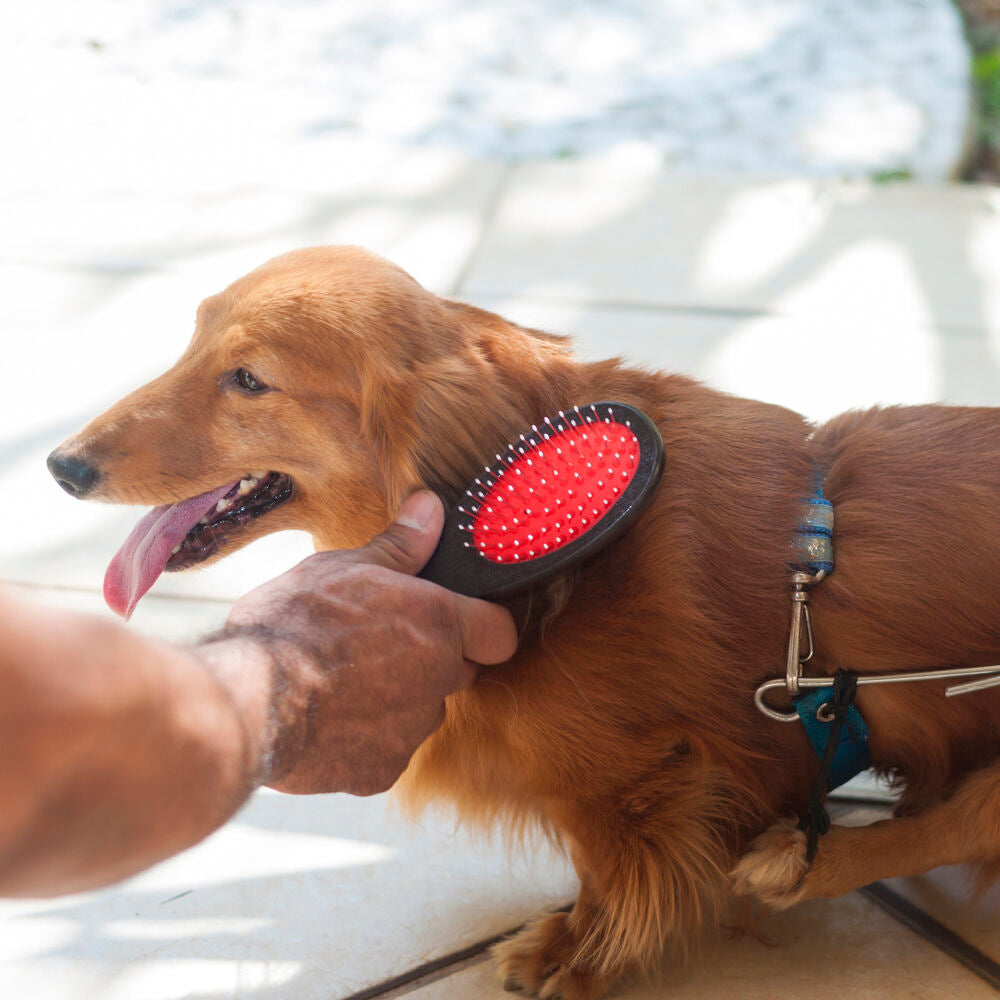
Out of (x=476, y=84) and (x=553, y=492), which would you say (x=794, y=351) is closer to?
(x=553, y=492)

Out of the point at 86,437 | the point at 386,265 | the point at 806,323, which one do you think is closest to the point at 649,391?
the point at 386,265

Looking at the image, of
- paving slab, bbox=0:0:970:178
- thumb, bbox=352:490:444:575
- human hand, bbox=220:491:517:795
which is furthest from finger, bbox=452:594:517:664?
paving slab, bbox=0:0:970:178

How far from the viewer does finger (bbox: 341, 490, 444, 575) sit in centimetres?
164

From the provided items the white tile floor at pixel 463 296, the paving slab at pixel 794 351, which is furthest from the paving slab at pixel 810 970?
the paving slab at pixel 794 351

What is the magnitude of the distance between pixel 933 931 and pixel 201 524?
141 centimetres

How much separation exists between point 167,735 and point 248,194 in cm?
394

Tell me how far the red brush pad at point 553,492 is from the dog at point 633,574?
0.25 feet

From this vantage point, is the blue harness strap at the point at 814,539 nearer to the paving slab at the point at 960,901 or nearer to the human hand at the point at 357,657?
the human hand at the point at 357,657

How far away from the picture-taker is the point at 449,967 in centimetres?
184

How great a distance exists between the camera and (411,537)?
1687mm

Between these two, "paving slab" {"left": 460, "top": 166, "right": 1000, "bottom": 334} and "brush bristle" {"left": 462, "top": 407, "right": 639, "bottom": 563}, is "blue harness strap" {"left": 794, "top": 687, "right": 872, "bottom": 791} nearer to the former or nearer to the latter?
"brush bristle" {"left": 462, "top": 407, "right": 639, "bottom": 563}

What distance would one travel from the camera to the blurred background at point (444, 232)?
6.24 feet

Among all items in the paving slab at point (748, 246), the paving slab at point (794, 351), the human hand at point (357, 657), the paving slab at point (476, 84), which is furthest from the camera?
the paving slab at point (476, 84)

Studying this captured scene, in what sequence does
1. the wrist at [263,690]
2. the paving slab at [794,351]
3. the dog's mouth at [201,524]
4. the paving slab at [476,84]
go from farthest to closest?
the paving slab at [476,84] → the paving slab at [794,351] → the dog's mouth at [201,524] → the wrist at [263,690]
